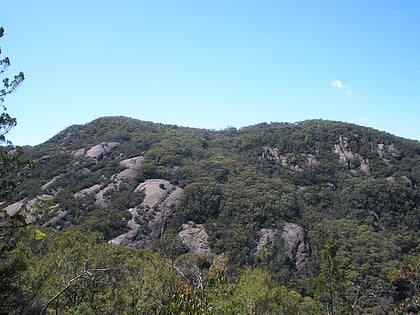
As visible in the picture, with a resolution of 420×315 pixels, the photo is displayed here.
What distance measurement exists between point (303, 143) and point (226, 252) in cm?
9106

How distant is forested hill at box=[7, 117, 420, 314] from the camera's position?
9212 centimetres

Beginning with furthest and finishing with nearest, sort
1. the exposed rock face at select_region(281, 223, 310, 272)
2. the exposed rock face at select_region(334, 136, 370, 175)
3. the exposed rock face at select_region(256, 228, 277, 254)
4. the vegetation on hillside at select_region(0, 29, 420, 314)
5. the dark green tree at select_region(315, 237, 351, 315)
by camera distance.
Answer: the exposed rock face at select_region(334, 136, 370, 175)
the exposed rock face at select_region(256, 228, 277, 254)
the exposed rock face at select_region(281, 223, 310, 272)
the dark green tree at select_region(315, 237, 351, 315)
the vegetation on hillside at select_region(0, 29, 420, 314)

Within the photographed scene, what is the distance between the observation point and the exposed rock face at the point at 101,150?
14488 cm

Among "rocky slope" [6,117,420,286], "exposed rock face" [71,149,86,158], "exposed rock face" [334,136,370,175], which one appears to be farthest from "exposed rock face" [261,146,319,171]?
"exposed rock face" [71,149,86,158]

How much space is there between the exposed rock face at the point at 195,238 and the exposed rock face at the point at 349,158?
78.6 m

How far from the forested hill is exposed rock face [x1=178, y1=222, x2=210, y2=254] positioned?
368 mm

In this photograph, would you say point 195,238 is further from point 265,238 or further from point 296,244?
point 296,244

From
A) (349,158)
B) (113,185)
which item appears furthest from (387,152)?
(113,185)

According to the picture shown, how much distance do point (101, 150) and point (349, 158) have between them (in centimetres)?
9951

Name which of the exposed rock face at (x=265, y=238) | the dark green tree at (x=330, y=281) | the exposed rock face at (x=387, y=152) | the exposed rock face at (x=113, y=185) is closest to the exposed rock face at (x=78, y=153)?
the exposed rock face at (x=113, y=185)

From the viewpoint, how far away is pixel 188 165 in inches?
5812

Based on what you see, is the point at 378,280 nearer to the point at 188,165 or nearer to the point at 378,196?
the point at 378,196

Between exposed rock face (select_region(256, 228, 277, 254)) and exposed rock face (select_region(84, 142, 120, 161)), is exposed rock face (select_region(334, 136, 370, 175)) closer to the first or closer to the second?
exposed rock face (select_region(256, 228, 277, 254))

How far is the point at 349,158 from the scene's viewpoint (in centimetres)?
16262
